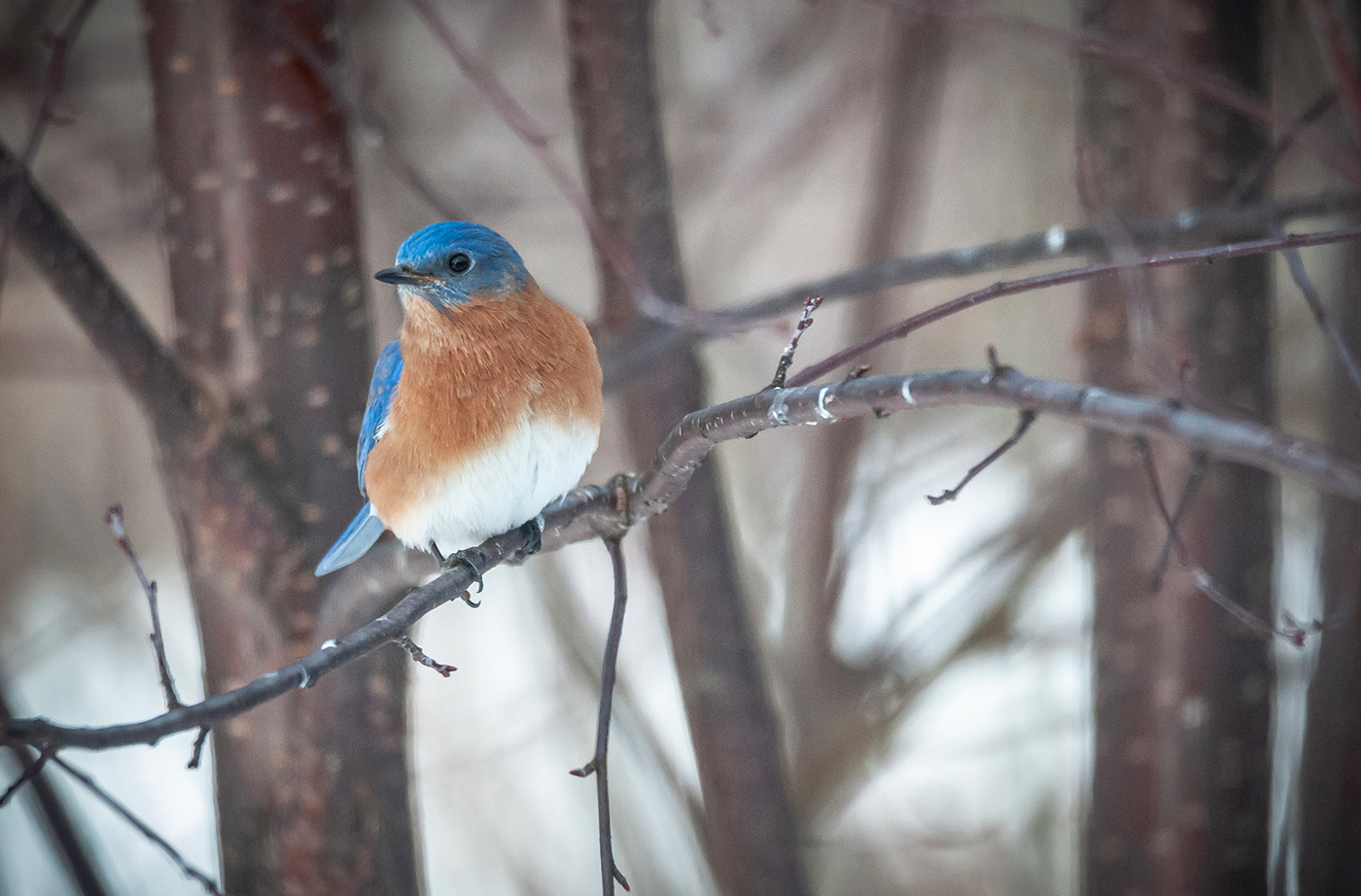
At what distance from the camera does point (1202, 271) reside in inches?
Answer: 97.7

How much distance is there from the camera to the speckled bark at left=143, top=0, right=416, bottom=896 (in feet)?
7.20

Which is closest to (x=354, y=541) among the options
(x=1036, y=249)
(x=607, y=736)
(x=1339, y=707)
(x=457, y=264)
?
(x=457, y=264)

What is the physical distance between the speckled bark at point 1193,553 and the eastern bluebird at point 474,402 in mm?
→ 1503

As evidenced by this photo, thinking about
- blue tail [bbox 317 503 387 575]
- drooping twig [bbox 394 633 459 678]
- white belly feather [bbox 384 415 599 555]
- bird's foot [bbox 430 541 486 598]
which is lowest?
drooping twig [bbox 394 633 459 678]

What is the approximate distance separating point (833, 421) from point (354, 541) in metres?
1.34

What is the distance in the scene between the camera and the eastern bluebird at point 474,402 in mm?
1789

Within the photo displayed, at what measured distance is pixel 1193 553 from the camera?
2.50m

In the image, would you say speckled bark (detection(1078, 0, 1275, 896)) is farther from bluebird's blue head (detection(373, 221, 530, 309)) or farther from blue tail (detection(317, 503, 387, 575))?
blue tail (detection(317, 503, 387, 575))

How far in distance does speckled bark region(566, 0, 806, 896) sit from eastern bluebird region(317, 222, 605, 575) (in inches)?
28.5

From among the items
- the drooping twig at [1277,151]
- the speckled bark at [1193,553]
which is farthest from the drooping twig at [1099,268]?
the speckled bark at [1193,553]

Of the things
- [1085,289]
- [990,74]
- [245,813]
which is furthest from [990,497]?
[245,813]

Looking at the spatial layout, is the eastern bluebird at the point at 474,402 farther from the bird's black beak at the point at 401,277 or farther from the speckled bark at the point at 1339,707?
the speckled bark at the point at 1339,707

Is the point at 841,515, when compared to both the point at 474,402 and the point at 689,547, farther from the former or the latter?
the point at 474,402

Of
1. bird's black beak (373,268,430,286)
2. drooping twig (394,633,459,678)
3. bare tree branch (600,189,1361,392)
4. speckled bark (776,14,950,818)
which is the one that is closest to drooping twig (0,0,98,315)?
bird's black beak (373,268,430,286)
